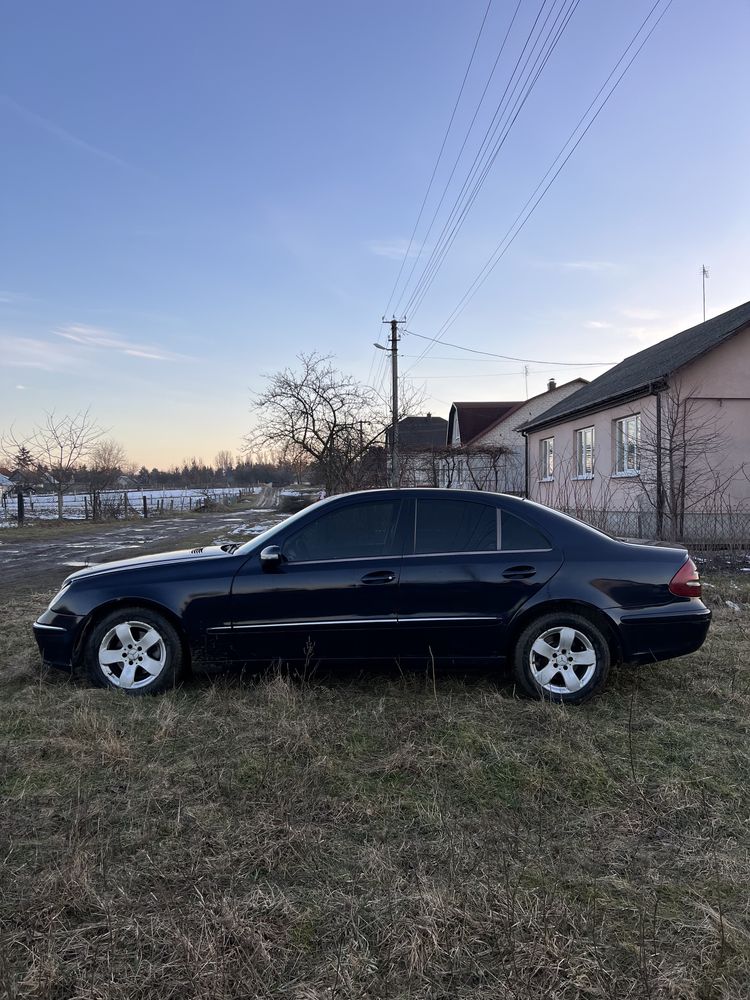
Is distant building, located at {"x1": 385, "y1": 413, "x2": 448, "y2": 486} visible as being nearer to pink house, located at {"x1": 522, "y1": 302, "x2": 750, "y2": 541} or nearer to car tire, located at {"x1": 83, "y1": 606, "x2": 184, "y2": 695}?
pink house, located at {"x1": 522, "y1": 302, "x2": 750, "y2": 541}

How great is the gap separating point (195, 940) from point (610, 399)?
612 inches

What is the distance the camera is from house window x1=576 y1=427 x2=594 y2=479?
707 inches

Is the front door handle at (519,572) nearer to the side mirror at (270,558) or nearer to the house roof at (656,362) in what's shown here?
the side mirror at (270,558)

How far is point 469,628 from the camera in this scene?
167 inches

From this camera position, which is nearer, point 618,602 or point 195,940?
point 195,940

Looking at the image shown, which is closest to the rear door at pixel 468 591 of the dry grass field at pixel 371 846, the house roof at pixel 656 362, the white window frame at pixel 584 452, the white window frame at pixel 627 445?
the dry grass field at pixel 371 846

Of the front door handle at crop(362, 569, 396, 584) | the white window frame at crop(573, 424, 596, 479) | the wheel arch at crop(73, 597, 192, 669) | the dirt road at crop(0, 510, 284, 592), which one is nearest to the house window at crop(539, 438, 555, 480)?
the white window frame at crop(573, 424, 596, 479)

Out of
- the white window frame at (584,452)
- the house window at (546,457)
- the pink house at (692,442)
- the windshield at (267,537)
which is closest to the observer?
the windshield at (267,537)

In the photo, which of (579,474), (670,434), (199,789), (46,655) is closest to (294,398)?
(579,474)

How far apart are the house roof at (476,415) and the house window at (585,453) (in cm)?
1988

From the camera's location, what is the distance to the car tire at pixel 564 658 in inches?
164

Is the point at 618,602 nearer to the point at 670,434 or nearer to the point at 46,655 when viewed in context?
the point at 46,655

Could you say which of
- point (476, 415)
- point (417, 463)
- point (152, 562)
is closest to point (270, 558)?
point (152, 562)

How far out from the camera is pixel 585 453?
18578 mm
